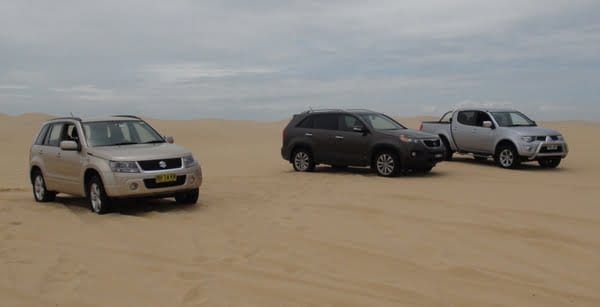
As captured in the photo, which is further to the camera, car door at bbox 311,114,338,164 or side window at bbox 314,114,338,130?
side window at bbox 314,114,338,130

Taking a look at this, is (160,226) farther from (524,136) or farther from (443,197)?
(524,136)

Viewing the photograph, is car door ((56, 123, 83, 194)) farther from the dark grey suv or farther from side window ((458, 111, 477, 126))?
side window ((458, 111, 477, 126))

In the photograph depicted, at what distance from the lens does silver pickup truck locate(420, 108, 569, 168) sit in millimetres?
16859

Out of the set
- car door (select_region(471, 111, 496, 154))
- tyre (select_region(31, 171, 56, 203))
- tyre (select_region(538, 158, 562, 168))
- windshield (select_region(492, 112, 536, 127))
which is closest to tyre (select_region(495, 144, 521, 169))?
car door (select_region(471, 111, 496, 154))

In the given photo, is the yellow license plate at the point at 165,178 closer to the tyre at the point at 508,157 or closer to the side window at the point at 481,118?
the tyre at the point at 508,157

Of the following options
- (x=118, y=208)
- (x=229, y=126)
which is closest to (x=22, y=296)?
(x=118, y=208)

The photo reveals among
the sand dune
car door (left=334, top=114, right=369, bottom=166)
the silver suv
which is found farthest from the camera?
car door (left=334, top=114, right=369, bottom=166)

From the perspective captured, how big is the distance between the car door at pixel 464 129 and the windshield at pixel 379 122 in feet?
10.1

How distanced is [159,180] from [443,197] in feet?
16.8

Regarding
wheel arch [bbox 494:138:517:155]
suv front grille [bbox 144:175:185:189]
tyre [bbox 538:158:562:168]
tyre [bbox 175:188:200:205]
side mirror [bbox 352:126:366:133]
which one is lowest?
tyre [bbox 175:188:200:205]

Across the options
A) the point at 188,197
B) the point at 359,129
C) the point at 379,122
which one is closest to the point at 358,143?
the point at 359,129

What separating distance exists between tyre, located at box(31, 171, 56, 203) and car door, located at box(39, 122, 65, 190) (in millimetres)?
231

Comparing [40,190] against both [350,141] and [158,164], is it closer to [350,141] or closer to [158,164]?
[158,164]

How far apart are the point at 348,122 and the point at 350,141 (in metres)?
0.60
